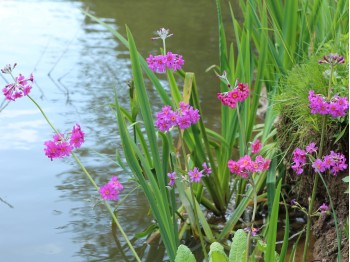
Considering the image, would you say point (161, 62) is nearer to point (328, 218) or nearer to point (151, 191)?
point (151, 191)

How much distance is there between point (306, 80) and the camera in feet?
8.61

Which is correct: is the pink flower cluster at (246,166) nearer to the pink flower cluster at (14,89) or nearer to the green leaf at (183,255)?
the green leaf at (183,255)

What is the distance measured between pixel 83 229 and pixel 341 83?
1214 millimetres

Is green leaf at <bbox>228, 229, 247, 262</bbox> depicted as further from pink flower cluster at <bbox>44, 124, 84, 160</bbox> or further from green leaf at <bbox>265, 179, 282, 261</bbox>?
pink flower cluster at <bbox>44, 124, 84, 160</bbox>

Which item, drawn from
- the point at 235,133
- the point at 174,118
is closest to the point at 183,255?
the point at 174,118

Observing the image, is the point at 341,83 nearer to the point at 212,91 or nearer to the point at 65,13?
the point at 212,91

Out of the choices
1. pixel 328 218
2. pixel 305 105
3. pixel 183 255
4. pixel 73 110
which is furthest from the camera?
pixel 73 110

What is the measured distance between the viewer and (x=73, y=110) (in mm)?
4387

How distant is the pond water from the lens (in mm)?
2982

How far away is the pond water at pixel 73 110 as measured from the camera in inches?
117

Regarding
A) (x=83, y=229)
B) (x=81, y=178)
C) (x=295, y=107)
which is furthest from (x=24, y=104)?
(x=295, y=107)

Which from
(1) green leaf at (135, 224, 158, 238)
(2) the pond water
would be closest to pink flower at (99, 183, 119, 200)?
(2) the pond water

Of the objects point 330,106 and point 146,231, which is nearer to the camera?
point 330,106

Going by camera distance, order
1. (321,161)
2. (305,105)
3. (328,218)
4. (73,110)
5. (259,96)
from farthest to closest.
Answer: (73,110)
(259,96)
(328,218)
(305,105)
(321,161)
